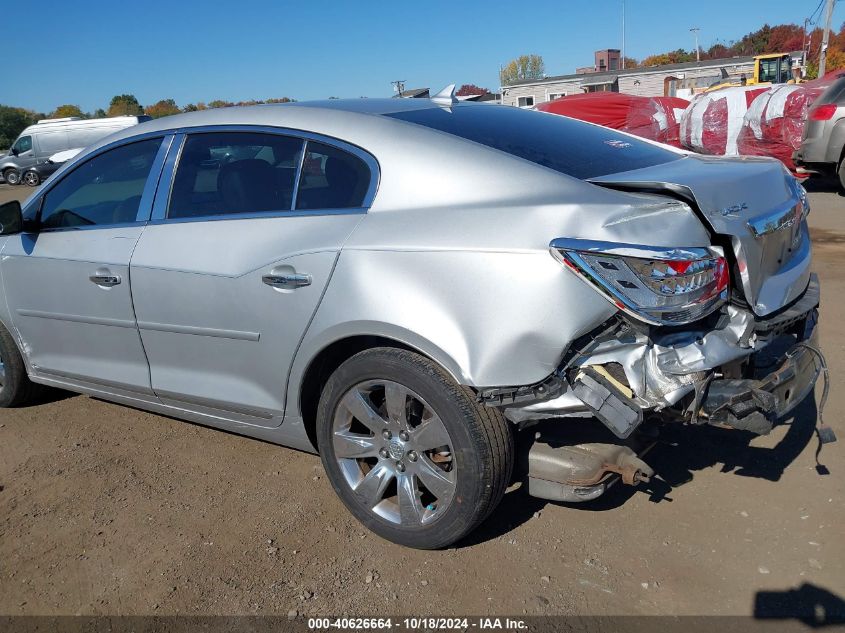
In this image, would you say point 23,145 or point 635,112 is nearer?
point 635,112

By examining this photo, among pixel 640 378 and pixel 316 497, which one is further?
pixel 316 497

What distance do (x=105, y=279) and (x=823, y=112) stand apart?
439 inches

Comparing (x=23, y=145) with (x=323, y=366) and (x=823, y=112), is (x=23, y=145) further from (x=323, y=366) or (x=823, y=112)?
(x=323, y=366)

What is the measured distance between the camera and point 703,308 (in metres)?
2.42

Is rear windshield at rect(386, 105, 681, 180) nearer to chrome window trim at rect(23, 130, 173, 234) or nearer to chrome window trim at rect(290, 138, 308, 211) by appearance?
chrome window trim at rect(290, 138, 308, 211)

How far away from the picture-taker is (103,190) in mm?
3887

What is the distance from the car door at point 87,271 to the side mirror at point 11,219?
76mm

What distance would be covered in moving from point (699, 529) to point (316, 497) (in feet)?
5.49

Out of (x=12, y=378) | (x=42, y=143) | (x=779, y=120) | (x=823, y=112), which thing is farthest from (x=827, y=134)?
(x=42, y=143)

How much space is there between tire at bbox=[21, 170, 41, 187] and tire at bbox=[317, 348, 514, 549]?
29.6 m

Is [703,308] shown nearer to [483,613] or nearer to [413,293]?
[413,293]

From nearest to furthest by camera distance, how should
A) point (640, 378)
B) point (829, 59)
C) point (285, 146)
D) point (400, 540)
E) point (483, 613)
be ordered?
1. point (640, 378)
2. point (483, 613)
3. point (400, 540)
4. point (285, 146)
5. point (829, 59)

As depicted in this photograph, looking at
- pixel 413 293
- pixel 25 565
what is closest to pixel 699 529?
pixel 413 293

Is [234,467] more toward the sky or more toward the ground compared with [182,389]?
more toward the ground
